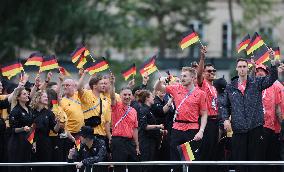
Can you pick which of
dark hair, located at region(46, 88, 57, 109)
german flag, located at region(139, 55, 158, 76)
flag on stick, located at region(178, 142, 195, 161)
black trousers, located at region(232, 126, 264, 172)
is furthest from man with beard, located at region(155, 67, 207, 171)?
german flag, located at region(139, 55, 158, 76)

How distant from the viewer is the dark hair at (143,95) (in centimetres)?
2531

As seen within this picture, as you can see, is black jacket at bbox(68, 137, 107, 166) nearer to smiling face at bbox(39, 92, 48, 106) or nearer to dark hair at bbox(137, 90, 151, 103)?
smiling face at bbox(39, 92, 48, 106)

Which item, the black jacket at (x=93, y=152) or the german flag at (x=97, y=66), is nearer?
the black jacket at (x=93, y=152)

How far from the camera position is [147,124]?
83.1 ft

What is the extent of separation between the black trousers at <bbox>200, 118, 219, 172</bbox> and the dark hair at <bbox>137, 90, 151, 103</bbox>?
1.94 meters

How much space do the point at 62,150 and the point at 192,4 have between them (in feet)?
160

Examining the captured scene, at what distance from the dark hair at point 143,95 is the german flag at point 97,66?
1369 mm

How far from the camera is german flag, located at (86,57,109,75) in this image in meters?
24.1

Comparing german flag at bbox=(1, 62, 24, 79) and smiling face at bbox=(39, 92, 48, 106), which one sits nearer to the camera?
smiling face at bbox=(39, 92, 48, 106)

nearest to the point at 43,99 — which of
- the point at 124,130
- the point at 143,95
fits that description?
the point at 124,130

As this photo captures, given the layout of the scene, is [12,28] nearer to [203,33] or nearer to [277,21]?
[277,21]

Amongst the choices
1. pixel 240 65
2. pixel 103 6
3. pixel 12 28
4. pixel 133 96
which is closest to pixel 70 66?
pixel 12 28

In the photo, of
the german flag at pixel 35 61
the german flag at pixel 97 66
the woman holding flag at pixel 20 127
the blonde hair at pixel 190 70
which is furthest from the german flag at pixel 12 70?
the blonde hair at pixel 190 70

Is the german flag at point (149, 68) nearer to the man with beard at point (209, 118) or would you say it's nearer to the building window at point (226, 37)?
the man with beard at point (209, 118)
